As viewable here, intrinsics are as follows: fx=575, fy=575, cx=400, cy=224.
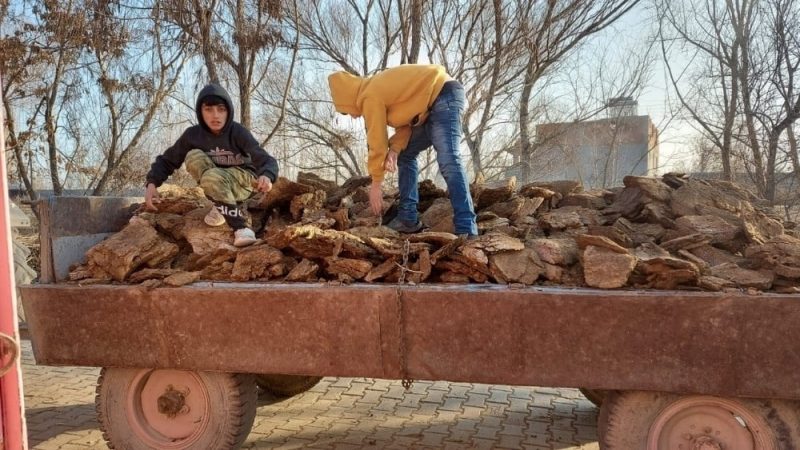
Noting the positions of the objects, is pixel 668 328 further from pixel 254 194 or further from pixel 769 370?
pixel 254 194

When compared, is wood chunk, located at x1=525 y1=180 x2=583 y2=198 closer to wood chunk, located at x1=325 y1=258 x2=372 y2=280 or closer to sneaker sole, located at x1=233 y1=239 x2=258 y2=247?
wood chunk, located at x1=325 y1=258 x2=372 y2=280

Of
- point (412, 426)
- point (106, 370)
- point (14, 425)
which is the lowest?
point (412, 426)

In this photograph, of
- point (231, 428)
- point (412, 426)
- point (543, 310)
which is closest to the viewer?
point (543, 310)

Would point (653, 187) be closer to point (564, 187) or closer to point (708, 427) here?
point (564, 187)

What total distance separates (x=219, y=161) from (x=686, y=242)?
8.73 feet

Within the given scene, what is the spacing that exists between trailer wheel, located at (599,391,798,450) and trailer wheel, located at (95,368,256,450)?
5.77 ft

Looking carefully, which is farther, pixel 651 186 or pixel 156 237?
pixel 651 186

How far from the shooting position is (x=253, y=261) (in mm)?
2861

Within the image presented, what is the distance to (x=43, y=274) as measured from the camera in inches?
116

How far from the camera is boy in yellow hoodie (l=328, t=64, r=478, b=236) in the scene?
317 cm

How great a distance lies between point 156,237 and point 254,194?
0.92 meters

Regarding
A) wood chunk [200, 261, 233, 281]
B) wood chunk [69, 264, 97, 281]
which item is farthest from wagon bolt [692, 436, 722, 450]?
wood chunk [69, 264, 97, 281]

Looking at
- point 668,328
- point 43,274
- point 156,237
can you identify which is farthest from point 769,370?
point 43,274

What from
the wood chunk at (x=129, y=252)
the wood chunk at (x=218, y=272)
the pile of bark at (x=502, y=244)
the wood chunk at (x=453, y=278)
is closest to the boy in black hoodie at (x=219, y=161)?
the pile of bark at (x=502, y=244)
